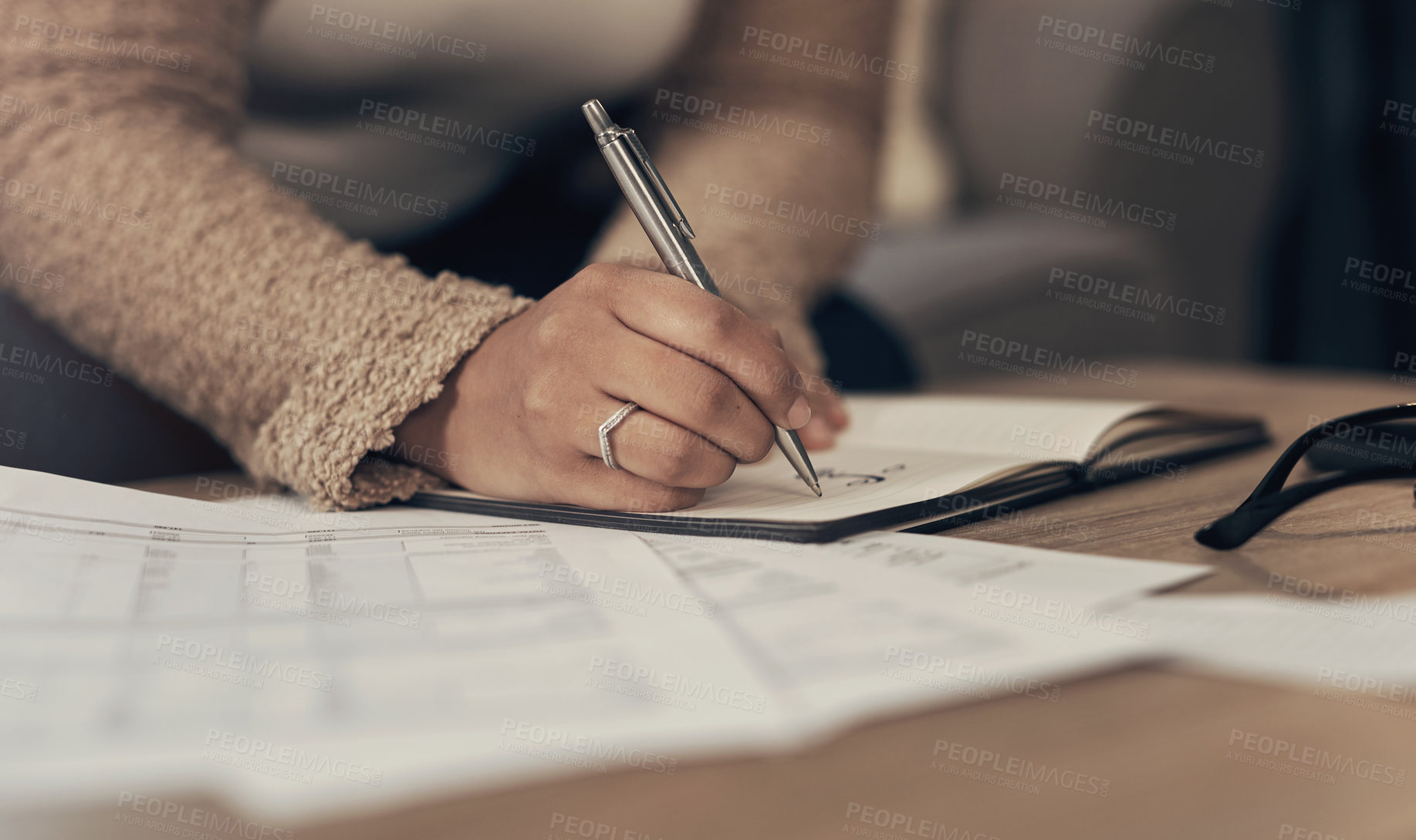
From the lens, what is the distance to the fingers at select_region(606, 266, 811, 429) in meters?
0.38

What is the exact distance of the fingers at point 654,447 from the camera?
15.2 inches

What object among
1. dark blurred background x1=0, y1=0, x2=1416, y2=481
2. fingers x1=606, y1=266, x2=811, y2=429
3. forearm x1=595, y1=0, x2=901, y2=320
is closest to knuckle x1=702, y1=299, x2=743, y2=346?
fingers x1=606, y1=266, x2=811, y2=429

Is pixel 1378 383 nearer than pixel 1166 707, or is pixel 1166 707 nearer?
pixel 1166 707

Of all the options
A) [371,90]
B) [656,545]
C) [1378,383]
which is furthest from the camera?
[1378,383]

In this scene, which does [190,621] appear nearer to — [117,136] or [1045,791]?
[1045,791]

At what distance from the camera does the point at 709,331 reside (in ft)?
1.23

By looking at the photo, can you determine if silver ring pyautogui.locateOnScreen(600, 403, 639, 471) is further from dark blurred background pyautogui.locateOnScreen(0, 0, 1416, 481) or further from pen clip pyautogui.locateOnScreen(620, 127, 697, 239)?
dark blurred background pyautogui.locateOnScreen(0, 0, 1416, 481)

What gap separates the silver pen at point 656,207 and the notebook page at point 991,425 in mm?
148

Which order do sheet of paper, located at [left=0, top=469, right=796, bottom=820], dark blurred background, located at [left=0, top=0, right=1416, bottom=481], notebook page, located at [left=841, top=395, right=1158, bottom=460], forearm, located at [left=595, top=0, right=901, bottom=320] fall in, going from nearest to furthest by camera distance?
sheet of paper, located at [left=0, top=469, right=796, bottom=820], notebook page, located at [left=841, top=395, right=1158, bottom=460], forearm, located at [left=595, top=0, right=901, bottom=320], dark blurred background, located at [left=0, top=0, right=1416, bottom=481]

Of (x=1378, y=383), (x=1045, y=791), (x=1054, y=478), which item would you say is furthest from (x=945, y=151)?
(x=1045, y=791)

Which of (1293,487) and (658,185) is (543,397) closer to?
(658,185)

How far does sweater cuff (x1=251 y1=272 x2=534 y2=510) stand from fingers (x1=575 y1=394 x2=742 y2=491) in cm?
9

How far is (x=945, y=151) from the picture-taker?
1.97 m

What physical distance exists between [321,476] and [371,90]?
42cm
